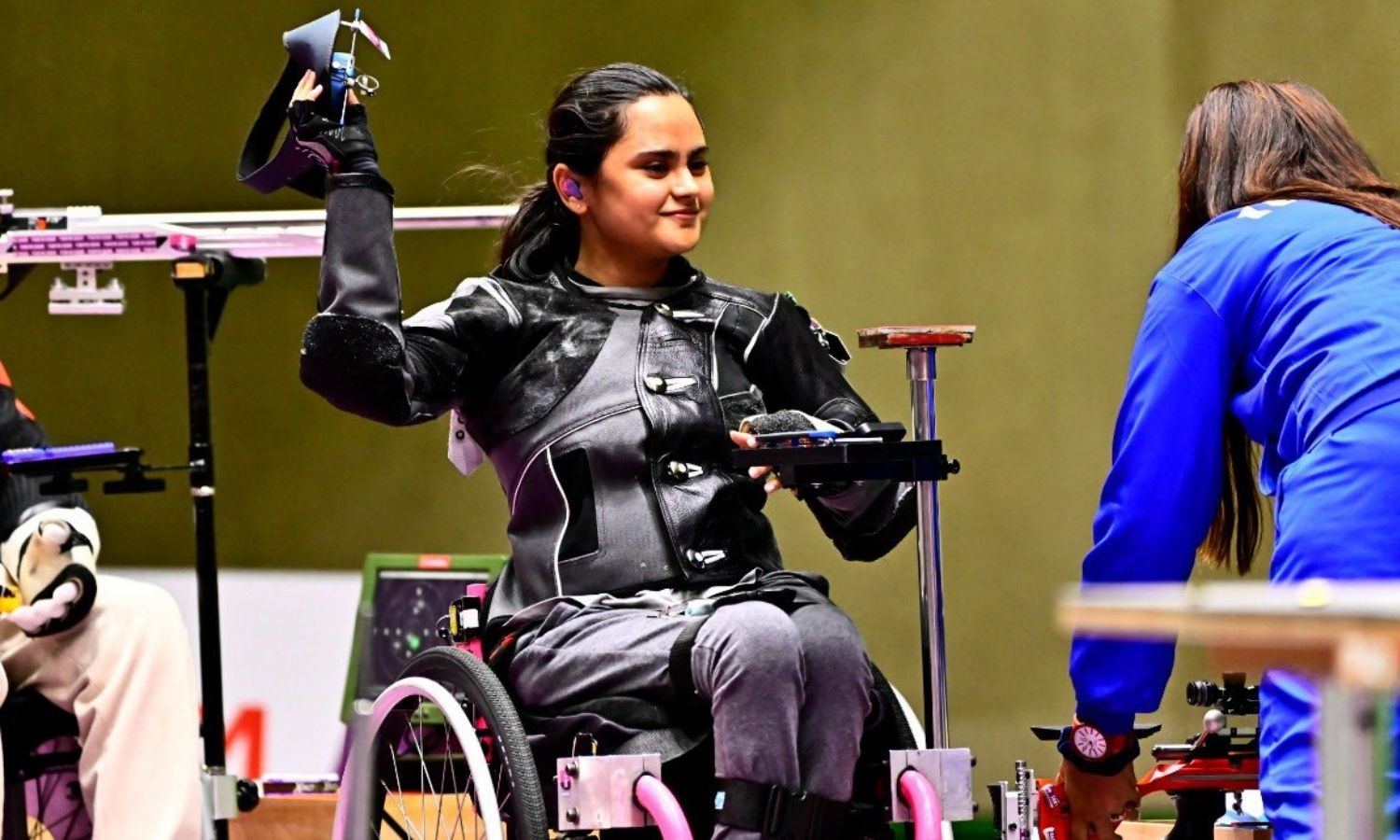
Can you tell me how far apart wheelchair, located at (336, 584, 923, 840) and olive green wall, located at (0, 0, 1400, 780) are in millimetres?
2279

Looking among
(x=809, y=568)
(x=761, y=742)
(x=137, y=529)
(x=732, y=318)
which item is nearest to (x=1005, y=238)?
(x=809, y=568)

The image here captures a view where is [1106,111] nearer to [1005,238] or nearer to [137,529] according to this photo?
[1005,238]

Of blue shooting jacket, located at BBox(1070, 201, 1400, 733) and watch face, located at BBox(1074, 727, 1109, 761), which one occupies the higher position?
blue shooting jacket, located at BBox(1070, 201, 1400, 733)

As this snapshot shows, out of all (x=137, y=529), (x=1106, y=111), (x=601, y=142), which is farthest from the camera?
(x=137, y=529)

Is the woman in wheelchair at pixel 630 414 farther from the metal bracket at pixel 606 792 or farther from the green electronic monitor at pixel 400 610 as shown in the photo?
the green electronic monitor at pixel 400 610

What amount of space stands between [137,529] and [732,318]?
2703 millimetres

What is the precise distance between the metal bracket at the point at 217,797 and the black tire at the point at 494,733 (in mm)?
997

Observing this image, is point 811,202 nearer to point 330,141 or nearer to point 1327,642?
point 330,141

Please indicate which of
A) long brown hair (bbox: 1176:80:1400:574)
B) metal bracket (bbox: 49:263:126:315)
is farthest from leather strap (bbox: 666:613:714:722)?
metal bracket (bbox: 49:263:126:315)

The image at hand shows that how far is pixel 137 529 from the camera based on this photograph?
15.6 ft

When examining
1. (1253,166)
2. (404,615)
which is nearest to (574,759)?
(1253,166)

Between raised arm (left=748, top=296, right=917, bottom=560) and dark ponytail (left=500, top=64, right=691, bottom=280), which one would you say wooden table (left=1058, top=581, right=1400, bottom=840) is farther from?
dark ponytail (left=500, top=64, right=691, bottom=280)

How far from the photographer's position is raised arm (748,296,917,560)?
2.44 meters

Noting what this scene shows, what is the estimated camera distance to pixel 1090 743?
2.08 m
